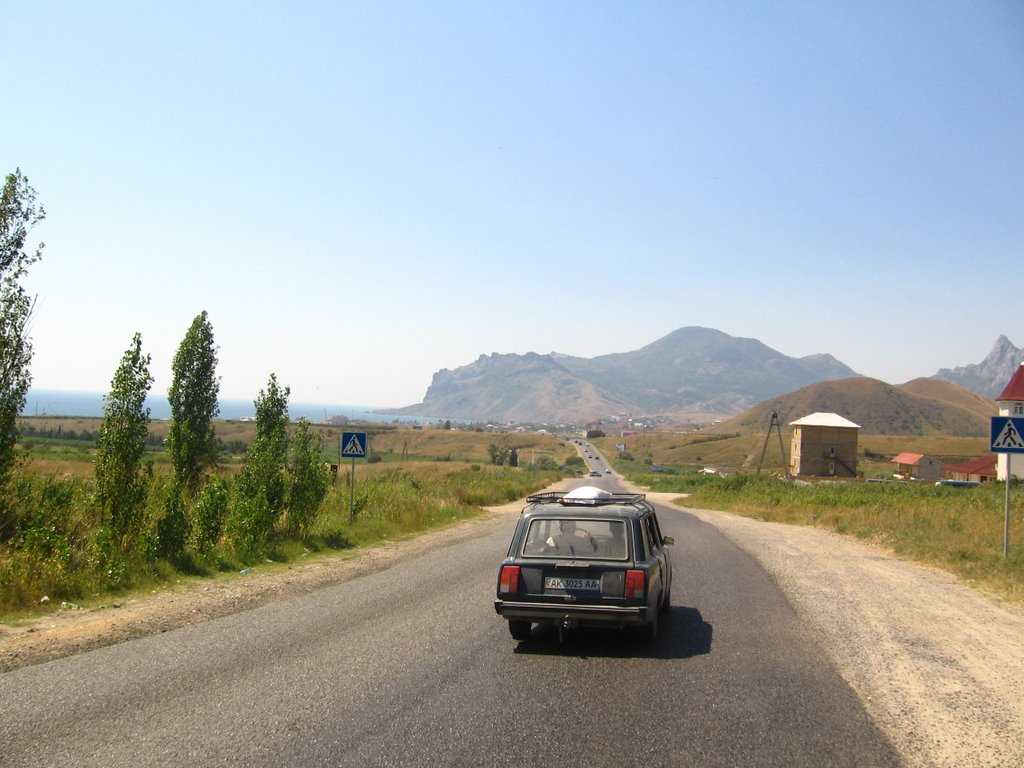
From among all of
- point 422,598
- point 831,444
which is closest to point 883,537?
point 422,598

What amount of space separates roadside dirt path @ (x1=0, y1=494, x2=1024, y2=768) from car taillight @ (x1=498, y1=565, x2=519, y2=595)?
10.9ft

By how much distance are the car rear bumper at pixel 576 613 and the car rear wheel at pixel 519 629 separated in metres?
0.30

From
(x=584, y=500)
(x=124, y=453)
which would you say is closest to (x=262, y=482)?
(x=124, y=453)

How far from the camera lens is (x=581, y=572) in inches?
325

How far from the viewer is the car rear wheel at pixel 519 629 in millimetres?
8641

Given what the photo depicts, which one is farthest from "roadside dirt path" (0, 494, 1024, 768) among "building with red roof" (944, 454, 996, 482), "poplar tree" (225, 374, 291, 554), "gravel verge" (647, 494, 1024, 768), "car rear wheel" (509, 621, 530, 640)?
"building with red roof" (944, 454, 996, 482)

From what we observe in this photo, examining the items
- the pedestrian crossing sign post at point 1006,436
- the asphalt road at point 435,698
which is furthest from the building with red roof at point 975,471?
the asphalt road at point 435,698

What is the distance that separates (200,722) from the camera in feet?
19.2

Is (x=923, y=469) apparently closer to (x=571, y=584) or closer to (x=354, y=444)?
(x=354, y=444)

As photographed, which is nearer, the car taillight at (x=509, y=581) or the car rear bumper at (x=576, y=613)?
the car rear bumper at (x=576, y=613)

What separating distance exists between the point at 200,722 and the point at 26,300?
37.2 ft

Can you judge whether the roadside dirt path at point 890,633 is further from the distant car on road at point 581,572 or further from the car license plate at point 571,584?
the car license plate at point 571,584

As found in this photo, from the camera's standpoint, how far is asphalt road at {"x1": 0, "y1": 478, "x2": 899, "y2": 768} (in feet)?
17.4

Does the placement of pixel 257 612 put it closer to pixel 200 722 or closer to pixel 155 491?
pixel 200 722
